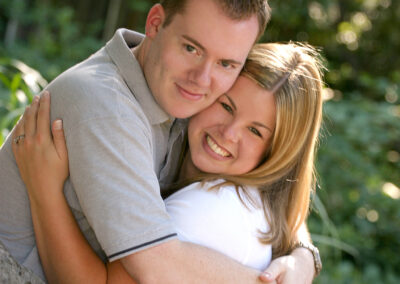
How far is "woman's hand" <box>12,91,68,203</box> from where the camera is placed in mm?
1738

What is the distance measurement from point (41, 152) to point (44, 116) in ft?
0.39

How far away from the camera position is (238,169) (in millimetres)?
2164

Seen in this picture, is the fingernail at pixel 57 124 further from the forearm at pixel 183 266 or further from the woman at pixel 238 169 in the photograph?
the forearm at pixel 183 266

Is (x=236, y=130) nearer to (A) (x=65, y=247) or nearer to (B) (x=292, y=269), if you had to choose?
(B) (x=292, y=269)

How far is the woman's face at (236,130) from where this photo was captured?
2119 millimetres

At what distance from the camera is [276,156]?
219 cm

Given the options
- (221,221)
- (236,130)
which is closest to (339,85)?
(236,130)

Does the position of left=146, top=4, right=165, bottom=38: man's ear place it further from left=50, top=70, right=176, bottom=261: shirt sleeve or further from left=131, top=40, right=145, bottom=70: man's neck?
left=50, top=70, right=176, bottom=261: shirt sleeve

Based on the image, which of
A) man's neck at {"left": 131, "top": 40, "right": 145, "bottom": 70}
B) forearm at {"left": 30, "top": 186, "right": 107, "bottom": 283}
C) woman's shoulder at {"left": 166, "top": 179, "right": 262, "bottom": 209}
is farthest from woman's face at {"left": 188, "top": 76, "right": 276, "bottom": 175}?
forearm at {"left": 30, "top": 186, "right": 107, "bottom": 283}

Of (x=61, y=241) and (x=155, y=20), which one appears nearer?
(x=61, y=241)

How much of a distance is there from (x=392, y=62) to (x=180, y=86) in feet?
18.2

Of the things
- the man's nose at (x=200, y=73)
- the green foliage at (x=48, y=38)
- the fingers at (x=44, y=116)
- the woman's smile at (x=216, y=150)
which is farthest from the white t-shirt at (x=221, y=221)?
the green foliage at (x=48, y=38)

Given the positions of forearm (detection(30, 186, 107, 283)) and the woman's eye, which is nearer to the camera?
forearm (detection(30, 186, 107, 283))

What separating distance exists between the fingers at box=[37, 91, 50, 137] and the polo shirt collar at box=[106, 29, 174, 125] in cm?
28
